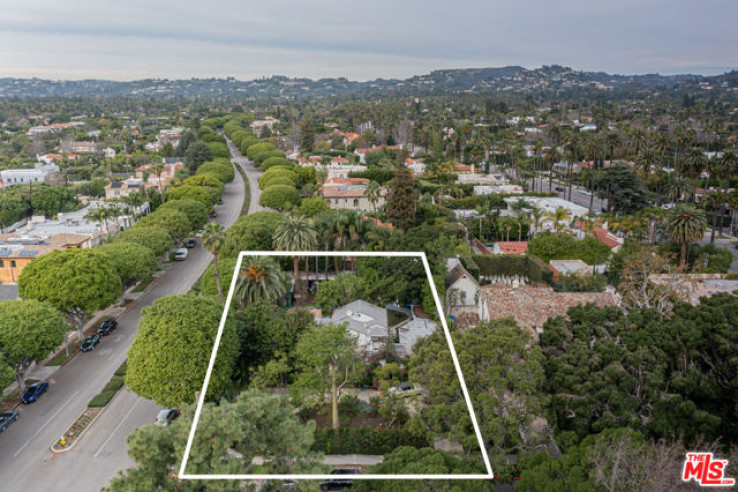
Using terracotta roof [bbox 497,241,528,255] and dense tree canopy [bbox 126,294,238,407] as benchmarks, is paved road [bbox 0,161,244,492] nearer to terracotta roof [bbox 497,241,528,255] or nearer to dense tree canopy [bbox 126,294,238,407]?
dense tree canopy [bbox 126,294,238,407]

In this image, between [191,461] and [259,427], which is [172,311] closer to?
[259,427]

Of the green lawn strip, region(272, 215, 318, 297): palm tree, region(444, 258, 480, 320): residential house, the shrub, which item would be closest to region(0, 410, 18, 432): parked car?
the green lawn strip

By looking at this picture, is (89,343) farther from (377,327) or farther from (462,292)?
(377,327)

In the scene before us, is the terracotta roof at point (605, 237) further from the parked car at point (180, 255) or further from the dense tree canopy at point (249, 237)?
the parked car at point (180, 255)

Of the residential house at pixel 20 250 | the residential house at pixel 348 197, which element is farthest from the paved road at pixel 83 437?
the residential house at pixel 348 197

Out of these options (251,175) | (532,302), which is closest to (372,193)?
(532,302)

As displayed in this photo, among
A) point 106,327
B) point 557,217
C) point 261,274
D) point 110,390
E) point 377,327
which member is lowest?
point 110,390

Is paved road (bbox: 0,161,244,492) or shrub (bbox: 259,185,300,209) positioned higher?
shrub (bbox: 259,185,300,209)
